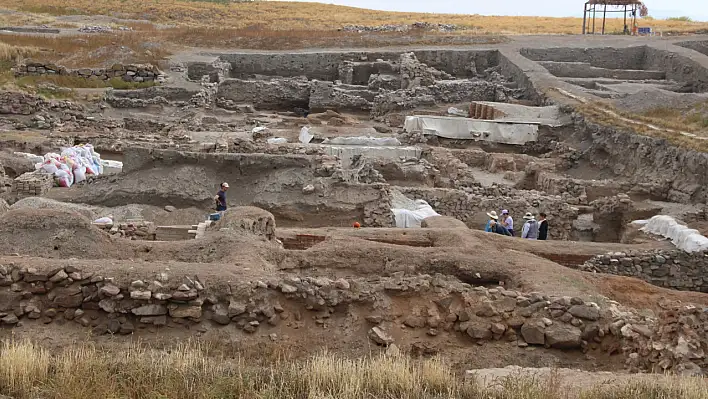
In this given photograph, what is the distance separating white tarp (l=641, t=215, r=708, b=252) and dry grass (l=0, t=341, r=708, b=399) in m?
6.43

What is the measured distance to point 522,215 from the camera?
13.5m

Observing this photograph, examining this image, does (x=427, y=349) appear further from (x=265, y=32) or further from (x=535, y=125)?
(x=265, y=32)

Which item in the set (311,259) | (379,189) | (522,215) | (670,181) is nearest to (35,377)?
(311,259)

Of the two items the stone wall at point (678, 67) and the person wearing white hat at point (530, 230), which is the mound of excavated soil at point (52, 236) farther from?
the stone wall at point (678, 67)

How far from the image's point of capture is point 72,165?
44.3 feet

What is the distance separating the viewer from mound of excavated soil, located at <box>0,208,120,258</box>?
Result: 7984mm

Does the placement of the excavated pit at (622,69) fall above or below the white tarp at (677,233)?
above

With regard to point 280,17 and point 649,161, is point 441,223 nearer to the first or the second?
point 649,161

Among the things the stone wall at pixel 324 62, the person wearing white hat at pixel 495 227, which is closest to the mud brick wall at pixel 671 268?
the person wearing white hat at pixel 495 227

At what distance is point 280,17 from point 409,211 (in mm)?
41806

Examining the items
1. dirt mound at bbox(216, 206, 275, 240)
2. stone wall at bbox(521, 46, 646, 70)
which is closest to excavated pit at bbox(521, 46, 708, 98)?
stone wall at bbox(521, 46, 646, 70)

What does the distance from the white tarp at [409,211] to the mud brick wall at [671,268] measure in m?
3.48

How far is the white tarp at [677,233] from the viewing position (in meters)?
11.0

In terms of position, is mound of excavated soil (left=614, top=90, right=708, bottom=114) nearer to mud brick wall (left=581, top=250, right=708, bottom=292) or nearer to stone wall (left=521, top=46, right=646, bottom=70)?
mud brick wall (left=581, top=250, right=708, bottom=292)
